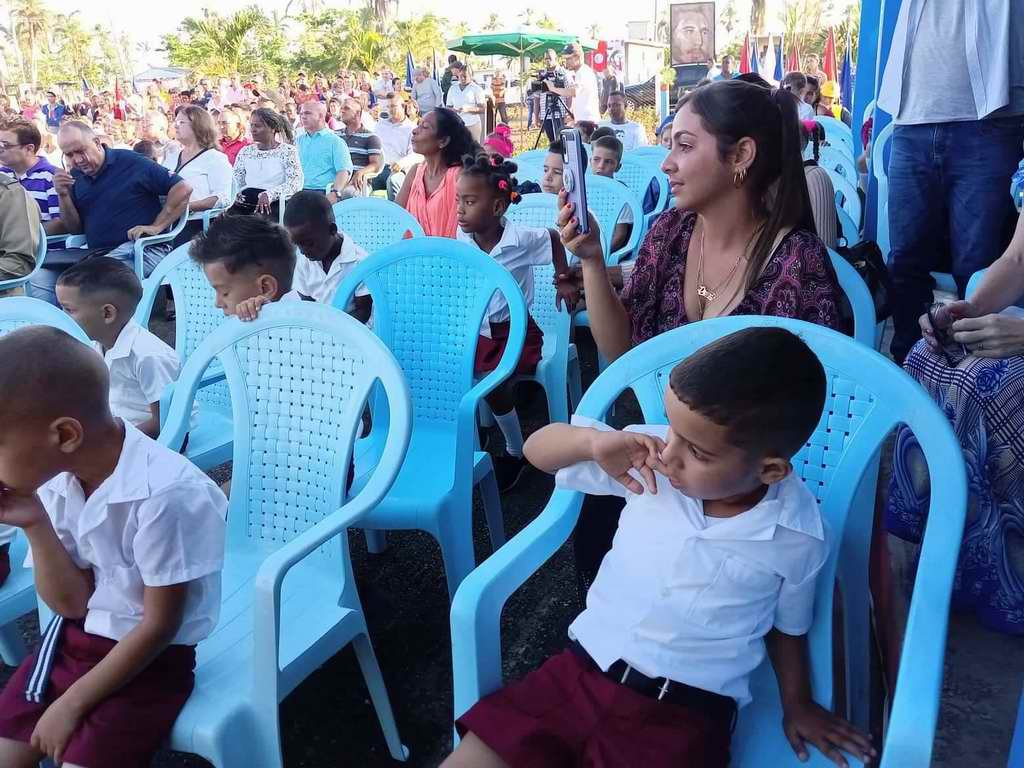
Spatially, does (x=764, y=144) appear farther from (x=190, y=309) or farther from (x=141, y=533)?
(x=190, y=309)

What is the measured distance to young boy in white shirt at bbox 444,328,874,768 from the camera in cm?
115

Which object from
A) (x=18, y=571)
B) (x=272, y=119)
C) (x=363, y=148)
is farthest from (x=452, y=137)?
(x=363, y=148)

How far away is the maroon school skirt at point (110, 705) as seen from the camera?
4.19ft

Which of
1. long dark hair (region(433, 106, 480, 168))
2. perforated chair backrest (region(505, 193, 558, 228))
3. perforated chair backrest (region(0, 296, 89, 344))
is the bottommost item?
perforated chair backrest (region(505, 193, 558, 228))

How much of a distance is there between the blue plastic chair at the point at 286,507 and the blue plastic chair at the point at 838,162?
14.1ft

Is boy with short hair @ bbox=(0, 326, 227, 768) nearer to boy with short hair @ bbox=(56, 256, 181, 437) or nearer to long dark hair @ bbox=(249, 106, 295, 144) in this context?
boy with short hair @ bbox=(56, 256, 181, 437)

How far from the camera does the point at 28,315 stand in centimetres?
218

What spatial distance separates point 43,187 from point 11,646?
4.12m

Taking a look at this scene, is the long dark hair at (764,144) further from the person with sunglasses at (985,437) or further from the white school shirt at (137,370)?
the white school shirt at (137,370)

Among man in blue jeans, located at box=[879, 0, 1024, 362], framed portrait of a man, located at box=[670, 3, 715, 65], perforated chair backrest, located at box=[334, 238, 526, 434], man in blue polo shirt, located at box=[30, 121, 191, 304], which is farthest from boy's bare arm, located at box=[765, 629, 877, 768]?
framed portrait of a man, located at box=[670, 3, 715, 65]

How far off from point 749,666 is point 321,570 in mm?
982

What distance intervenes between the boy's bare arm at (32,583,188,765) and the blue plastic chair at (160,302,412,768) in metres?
0.13

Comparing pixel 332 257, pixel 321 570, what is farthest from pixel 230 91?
pixel 321 570

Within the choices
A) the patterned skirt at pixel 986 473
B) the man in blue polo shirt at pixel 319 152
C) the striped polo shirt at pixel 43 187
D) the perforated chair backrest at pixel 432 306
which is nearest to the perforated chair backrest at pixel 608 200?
the perforated chair backrest at pixel 432 306
